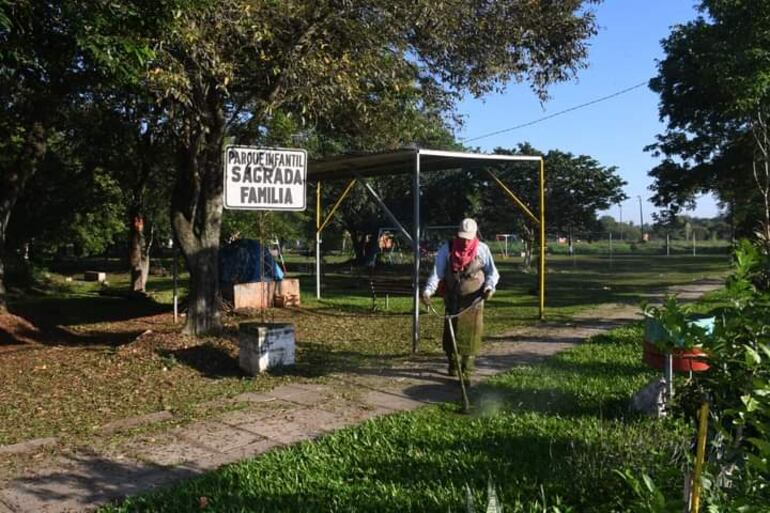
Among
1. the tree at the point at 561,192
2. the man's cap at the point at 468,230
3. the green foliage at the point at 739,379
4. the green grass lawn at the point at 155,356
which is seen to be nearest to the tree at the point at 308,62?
the green grass lawn at the point at 155,356

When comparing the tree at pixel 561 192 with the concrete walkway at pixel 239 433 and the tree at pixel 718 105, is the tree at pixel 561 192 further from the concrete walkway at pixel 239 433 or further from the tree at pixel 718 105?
the concrete walkway at pixel 239 433

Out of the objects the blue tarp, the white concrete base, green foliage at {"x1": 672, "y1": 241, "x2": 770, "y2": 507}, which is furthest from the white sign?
the white concrete base

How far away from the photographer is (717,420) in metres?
2.79

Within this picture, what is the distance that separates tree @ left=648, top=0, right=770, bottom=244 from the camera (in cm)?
1005

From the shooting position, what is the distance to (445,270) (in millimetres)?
7281

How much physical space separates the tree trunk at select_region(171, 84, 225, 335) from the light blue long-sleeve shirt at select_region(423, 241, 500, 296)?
4.02 m

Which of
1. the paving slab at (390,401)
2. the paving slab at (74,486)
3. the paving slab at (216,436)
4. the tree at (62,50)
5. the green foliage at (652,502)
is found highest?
the tree at (62,50)

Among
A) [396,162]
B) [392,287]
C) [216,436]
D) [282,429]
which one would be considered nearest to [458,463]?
[282,429]

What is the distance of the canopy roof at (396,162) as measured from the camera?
10086mm

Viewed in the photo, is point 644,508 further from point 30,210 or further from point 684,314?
point 30,210

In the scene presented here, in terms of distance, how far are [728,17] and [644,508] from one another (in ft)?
35.3

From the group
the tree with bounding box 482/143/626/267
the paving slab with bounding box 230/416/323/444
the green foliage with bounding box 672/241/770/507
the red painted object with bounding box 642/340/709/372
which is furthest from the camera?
the tree with bounding box 482/143/626/267

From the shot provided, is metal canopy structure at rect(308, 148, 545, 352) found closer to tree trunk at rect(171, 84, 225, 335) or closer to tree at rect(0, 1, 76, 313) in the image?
tree trunk at rect(171, 84, 225, 335)

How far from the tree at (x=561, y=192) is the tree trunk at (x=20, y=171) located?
28.3 metres
